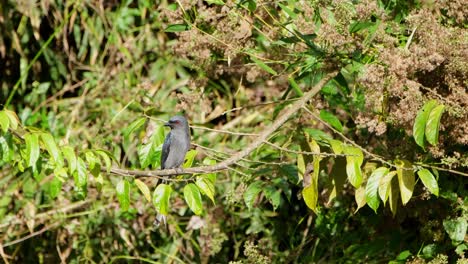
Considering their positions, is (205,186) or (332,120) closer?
(205,186)

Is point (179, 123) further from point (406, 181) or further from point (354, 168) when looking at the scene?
point (406, 181)

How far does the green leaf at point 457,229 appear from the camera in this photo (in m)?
4.44

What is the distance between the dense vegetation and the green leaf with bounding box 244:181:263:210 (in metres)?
0.01

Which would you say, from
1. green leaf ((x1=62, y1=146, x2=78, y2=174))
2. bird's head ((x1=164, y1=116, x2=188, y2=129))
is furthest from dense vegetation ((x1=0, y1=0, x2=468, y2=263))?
bird's head ((x1=164, y1=116, x2=188, y2=129))

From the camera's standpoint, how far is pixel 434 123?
360cm

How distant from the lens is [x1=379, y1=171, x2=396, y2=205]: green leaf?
385cm

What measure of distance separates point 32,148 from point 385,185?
5.31 feet

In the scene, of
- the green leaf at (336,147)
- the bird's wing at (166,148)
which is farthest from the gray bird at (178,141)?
the green leaf at (336,147)

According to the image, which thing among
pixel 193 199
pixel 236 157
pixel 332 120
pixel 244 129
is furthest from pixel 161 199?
pixel 244 129

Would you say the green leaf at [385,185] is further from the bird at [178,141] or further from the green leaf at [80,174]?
the bird at [178,141]

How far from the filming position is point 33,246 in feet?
21.8

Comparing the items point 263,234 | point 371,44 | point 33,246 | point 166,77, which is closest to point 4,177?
point 33,246

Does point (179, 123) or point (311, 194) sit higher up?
point (311, 194)

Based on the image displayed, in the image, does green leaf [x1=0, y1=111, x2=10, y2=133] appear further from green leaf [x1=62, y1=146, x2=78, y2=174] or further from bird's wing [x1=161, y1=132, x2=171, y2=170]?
bird's wing [x1=161, y1=132, x2=171, y2=170]
